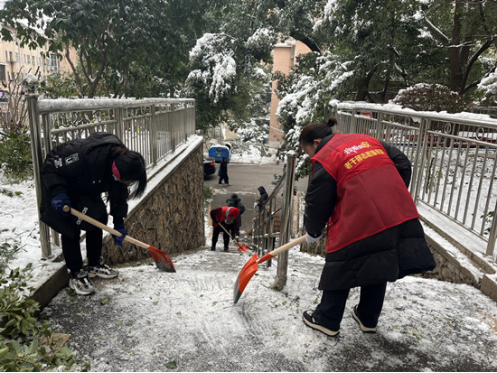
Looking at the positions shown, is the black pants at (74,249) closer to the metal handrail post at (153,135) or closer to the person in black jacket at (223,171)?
the metal handrail post at (153,135)

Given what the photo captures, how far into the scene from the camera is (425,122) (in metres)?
4.09

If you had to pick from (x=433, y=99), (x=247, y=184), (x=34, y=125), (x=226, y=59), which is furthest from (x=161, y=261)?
(x=247, y=184)

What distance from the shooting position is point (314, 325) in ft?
7.80

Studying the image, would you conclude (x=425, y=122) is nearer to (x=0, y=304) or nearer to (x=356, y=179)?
(x=356, y=179)

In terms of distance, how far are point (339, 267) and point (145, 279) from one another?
1.71 meters

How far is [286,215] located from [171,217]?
13.0 ft

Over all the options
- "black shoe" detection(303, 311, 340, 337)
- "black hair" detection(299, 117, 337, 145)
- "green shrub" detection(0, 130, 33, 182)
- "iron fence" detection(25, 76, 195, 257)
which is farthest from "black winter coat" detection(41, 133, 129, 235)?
"green shrub" detection(0, 130, 33, 182)

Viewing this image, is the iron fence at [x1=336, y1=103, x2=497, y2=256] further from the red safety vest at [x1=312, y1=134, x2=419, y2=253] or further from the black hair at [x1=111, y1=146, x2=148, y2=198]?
the black hair at [x1=111, y1=146, x2=148, y2=198]

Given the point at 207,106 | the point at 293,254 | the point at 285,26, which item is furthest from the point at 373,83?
the point at 293,254

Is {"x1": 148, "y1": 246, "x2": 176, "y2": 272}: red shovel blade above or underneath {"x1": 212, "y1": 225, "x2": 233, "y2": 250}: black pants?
above

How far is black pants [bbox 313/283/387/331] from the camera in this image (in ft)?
7.41

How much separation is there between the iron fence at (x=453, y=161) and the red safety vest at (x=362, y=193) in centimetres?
133

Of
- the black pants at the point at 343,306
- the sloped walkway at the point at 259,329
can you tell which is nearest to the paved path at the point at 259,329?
the sloped walkway at the point at 259,329

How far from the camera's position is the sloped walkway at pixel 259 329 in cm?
210
